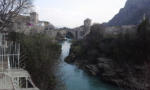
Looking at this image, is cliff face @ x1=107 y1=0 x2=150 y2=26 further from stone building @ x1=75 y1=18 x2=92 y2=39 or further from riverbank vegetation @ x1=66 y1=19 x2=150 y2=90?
riverbank vegetation @ x1=66 y1=19 x2=150 y2=90

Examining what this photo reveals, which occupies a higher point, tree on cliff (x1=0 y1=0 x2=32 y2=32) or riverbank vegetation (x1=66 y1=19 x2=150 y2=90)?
tree on cliff (x1=0 y1=0 x2=32 y2=32)

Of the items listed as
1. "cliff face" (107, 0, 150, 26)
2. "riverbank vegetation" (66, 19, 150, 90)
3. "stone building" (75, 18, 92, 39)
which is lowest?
"riverbank vegetation" (66, 19, 150, 90)

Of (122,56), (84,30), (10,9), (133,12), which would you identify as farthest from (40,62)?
(84,30)

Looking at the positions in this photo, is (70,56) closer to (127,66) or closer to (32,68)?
(127,66)

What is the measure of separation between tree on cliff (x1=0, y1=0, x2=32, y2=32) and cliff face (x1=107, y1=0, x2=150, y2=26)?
24.6m

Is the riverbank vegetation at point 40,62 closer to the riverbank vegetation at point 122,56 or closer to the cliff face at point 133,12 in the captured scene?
the riverbank vegetation at point 122,56

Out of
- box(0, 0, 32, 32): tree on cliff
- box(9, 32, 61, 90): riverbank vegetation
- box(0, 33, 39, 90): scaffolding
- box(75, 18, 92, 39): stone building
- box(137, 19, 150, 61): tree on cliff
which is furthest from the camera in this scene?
box(75, 18, 92, 39): stone building

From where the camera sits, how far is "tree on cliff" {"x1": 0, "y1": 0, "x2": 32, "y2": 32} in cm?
952

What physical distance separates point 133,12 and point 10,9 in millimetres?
30878

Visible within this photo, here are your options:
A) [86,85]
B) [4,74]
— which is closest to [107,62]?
[86,85]

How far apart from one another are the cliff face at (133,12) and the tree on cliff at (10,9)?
2462cm

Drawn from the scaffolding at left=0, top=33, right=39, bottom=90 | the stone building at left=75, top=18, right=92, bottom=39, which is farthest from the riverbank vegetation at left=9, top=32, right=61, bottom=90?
the stone building at left=75, top=18, right=92, bottom=39

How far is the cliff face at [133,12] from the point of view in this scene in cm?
3300

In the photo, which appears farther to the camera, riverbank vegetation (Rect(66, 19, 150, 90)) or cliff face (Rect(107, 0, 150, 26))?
cliff face (Rect(107, 0, 150, 26))
